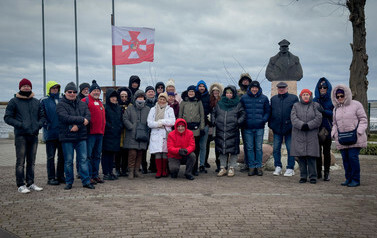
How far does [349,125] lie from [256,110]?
6.40 ft

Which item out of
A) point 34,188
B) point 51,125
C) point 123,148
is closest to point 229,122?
point 123,148

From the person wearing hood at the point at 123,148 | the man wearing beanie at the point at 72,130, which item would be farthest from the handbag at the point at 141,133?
the man wearing beanie at the point at 72,130

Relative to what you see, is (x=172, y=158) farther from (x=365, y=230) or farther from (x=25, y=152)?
(x=365, y=230)

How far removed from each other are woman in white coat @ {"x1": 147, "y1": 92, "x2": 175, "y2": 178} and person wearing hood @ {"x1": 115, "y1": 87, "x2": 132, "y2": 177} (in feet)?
1.91

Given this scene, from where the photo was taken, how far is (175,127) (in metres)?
8.52

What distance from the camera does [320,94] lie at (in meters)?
8.23

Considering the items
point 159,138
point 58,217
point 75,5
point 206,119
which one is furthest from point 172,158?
point 75,5

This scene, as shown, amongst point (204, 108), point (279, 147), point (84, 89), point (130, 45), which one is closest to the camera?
point (84, 89)

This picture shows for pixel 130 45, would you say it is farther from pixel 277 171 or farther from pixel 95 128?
Answer: pixel 277 171

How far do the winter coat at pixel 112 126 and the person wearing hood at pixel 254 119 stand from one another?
108 inches

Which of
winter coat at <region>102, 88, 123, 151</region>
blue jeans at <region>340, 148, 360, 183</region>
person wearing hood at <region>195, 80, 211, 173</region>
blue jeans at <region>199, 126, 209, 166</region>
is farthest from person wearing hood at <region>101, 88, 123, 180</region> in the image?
blue jeans at <region>340, 148, 360, 183</region>

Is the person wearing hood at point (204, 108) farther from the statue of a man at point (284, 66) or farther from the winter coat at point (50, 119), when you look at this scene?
the statue of a man at point (284, 66)

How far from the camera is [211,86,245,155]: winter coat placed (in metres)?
8.73

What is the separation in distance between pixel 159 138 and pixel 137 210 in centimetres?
306
